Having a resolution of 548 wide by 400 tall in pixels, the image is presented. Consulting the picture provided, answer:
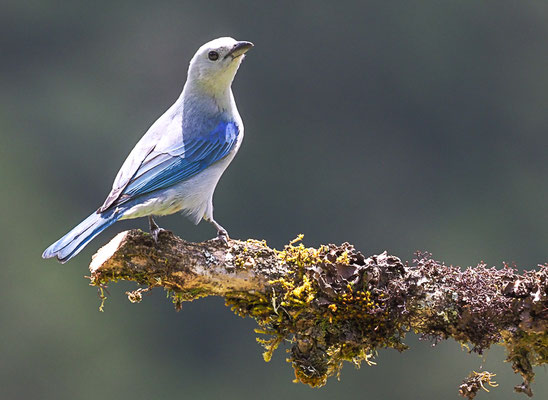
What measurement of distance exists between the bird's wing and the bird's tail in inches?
1.8

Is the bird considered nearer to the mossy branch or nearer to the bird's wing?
the bird's wing

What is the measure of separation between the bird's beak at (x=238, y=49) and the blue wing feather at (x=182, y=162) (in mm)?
331

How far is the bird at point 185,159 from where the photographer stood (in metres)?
2.99

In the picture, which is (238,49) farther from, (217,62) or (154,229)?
(154,229)

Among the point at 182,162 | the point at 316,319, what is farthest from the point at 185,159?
the point at 316,319

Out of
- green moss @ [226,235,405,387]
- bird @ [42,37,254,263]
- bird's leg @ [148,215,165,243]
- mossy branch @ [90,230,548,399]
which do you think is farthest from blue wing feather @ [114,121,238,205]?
green moss @ [226,235,405,387]

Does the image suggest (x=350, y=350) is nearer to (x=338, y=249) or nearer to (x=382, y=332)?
(x=382, y=332)

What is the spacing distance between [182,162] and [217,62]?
57 cm

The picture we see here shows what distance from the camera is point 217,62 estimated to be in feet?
11.4

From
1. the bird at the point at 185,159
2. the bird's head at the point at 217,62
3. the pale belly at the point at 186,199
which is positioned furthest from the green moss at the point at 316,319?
the bird's head at the point at 217,62

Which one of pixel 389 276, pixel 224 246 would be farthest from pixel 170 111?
pixel 389 276

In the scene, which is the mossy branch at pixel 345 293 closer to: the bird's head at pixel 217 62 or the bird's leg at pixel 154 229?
the bird's leg at pixel 154 229

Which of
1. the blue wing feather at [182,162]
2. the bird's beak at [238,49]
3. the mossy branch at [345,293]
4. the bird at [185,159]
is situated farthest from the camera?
the bird's beak at [238,49]

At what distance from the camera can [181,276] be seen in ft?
9.31
